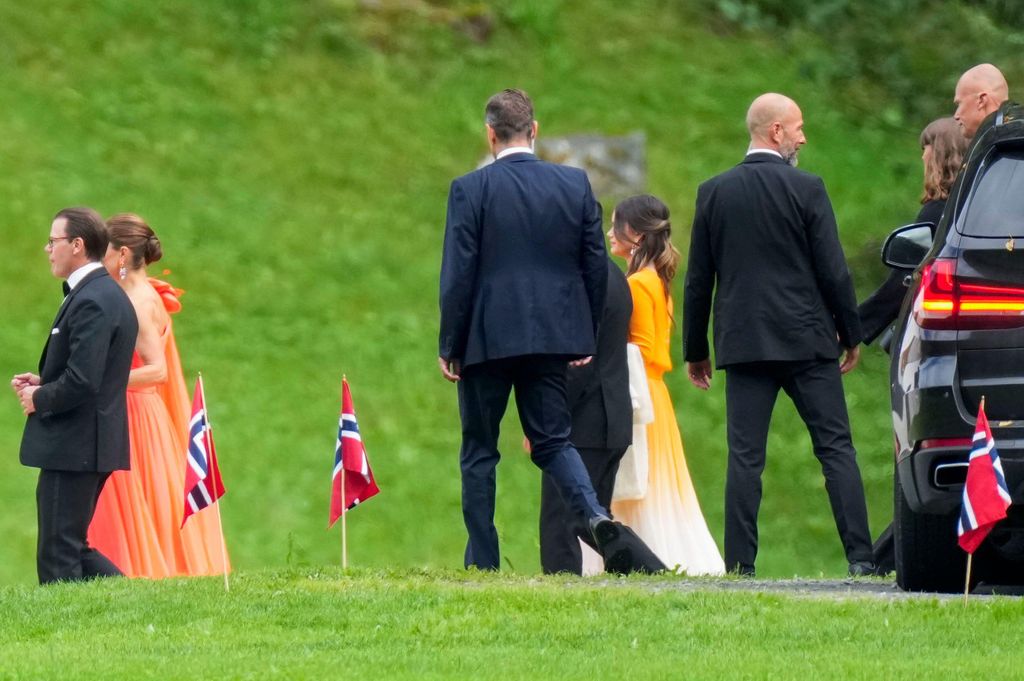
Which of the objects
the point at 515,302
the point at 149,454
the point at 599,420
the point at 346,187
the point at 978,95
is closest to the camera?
the point at 515,302

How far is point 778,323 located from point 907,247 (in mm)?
1377

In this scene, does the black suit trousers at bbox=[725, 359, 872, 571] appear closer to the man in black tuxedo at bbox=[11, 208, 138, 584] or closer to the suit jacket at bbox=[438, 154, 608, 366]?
the suit jacket at bbox=[438, 154, 608, 366]

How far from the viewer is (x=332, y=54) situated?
22.8m

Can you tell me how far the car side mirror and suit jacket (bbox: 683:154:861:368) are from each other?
1.33 meters

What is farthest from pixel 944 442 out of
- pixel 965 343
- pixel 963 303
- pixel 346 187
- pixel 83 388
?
pixel 346 187

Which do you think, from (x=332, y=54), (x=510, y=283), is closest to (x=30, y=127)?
(x=332, y=54)

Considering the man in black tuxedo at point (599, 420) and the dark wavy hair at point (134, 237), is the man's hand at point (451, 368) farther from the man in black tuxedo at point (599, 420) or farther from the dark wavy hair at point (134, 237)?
the dark wavy hair at point (134, 237)

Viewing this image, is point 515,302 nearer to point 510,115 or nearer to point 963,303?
point 510,115

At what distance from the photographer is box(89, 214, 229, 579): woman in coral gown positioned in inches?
449

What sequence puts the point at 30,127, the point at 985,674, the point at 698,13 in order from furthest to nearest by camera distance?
the point at 698,13 < the point at 30,127 < the point at 985,674

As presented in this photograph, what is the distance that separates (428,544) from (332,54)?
738cm

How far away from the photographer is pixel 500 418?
31.8ft

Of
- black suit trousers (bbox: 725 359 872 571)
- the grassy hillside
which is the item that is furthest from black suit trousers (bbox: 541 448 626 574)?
the grassy hillside

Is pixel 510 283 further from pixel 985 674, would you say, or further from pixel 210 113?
pixel 210 113
